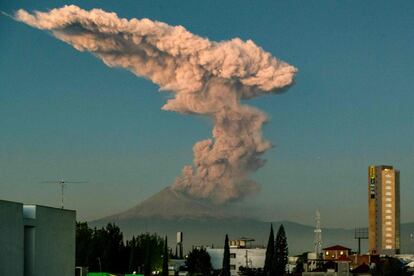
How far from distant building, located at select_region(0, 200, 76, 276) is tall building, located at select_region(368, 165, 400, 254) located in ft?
299

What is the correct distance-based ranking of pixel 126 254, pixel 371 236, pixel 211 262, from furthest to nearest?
pixel 371 236, pixel 211 262, pixel 126 254

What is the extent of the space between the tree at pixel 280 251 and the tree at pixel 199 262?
11679mm

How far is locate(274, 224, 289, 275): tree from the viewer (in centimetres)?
8619

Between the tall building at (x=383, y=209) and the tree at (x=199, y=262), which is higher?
the tall building at (x=383, y=209)

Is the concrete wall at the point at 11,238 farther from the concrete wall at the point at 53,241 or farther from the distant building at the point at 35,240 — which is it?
the concrete wall at the point at 53,241

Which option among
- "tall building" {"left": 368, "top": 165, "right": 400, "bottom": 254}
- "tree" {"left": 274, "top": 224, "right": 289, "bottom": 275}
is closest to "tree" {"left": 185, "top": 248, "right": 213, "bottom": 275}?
"tree" {"left": 274, "top": 224, "right": 289, "bottom": 275}

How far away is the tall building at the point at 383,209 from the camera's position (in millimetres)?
136375

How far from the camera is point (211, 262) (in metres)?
A: 108

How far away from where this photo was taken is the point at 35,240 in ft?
140

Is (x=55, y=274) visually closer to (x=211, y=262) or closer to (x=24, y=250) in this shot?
(x=24, y=250)

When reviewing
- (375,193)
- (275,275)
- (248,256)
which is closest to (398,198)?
(375,193)

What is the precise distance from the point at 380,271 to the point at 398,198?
68277 millimetres

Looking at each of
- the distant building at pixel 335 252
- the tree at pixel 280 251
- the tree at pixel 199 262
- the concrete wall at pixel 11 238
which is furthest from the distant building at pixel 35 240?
the distant building at pixel 335 252

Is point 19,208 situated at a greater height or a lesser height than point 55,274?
greater
